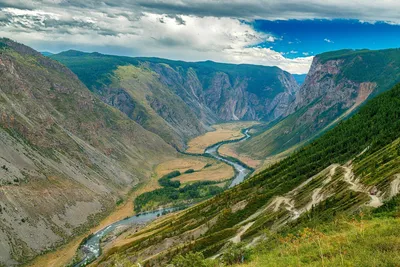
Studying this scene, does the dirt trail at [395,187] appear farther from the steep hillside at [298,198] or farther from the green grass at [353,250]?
the green grass at [353,250]

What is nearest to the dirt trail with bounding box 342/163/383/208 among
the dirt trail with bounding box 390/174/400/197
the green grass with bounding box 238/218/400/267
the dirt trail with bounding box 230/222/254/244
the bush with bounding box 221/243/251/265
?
the dirt trail with bounding box 390/174/400/197

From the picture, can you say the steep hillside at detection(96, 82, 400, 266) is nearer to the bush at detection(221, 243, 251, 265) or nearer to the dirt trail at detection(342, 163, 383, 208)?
the dirt trail at detection(342, 163, 383, 208)

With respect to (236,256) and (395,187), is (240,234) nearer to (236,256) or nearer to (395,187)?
(236,256)

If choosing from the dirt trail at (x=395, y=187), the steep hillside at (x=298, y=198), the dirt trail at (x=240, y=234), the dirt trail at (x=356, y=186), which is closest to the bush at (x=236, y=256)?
the steep hillside at (x=298, y=198)

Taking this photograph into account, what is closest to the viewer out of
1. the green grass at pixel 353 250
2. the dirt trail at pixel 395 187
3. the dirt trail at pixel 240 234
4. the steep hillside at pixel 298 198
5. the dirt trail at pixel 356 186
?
the green grass at pixel 353 250

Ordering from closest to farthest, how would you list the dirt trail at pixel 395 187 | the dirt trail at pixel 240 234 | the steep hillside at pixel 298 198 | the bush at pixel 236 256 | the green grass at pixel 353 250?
the green grass at pixel 353 250 < the bush at pixel 236 256 < the dirt trail at pixel 395 187 < the steep hillside at pixel 298 198 < the dirt trail at pixel 240 234

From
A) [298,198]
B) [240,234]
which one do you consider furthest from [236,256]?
[298,198]

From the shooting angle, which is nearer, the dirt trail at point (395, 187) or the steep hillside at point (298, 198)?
the dirt trail at point (395, 187)

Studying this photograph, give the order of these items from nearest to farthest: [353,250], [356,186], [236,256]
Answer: [353,250] < [236,256] < [356,186]
